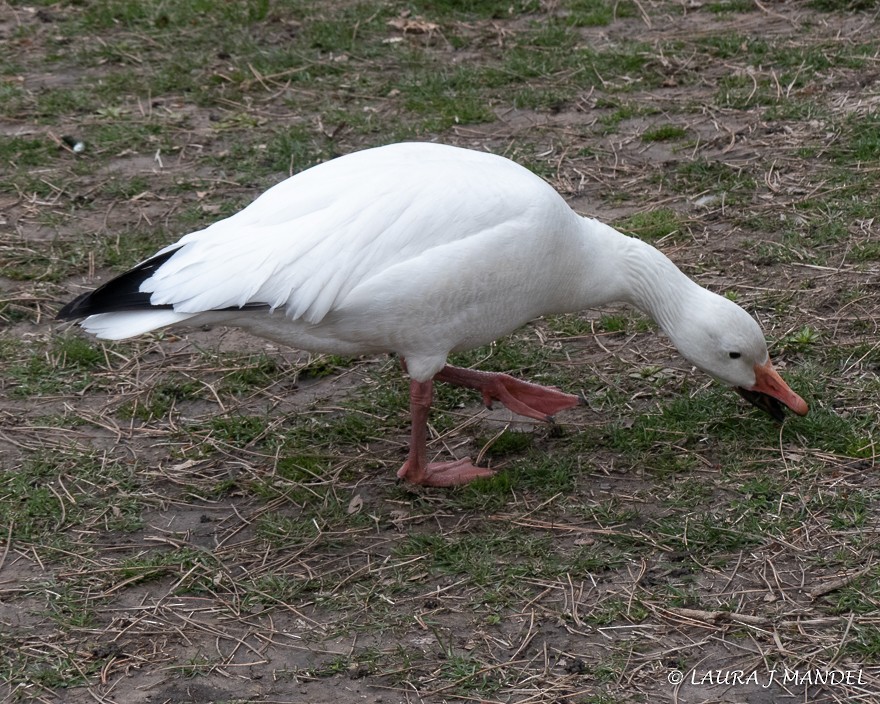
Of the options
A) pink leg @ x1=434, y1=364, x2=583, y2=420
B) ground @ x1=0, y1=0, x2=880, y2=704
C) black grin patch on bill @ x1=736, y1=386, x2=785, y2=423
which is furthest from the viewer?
pink leg @ x1=434, y1=364, x2=583, y2=420

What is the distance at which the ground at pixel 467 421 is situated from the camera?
382 cm

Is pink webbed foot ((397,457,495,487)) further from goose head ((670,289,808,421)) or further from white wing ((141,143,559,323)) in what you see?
goose head ((670,289,808,421))

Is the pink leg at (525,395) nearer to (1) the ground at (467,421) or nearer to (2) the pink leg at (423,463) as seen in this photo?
(1) the ground at (467,421)

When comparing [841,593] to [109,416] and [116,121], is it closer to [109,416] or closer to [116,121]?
[109,416]

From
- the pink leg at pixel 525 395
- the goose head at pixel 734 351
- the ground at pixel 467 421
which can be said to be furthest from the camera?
the pink leg at pixel 525 395

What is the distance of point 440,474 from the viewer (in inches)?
187

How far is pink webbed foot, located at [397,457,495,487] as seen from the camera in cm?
473

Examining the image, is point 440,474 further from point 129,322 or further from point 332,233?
point 129,322

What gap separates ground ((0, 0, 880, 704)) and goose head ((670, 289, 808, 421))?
179 mm

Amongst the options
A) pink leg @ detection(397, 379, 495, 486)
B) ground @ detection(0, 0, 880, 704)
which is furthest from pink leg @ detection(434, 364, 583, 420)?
pink leg @ detection(397, 379, 495, 486)

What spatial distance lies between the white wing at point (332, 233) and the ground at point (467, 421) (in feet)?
3.24

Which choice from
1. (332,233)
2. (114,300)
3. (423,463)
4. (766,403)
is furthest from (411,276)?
(766,403)

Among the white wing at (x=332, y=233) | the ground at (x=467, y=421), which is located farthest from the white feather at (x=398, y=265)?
the ground at (x=467, y=421)

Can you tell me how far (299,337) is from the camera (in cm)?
452
